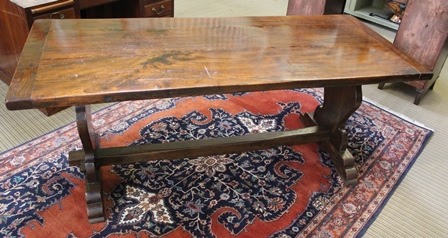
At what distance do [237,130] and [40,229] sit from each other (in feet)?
3.75

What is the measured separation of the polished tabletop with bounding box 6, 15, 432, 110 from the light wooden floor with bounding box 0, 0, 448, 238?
0.66 metres

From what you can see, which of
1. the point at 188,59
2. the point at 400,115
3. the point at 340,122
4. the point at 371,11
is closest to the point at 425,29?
the point at 400,115

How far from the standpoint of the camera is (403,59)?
1.64 meters

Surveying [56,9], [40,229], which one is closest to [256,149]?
[40,229]

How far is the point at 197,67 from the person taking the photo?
1.42 metres

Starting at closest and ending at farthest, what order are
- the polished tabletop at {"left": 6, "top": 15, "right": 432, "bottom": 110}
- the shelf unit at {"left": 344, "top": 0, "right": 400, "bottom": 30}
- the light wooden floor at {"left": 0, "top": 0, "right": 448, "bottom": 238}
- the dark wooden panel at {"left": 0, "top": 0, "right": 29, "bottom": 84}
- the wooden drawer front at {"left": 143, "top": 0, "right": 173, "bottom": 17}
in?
1. the polished tabletop at {"left": 6, "top": 15, "right": 432, "bottom": 110}
2. the light wooden floor at {"left": 0, "top": 0, "right": 448, "bottom": 238}
3. the dark wooden panel at {"left": 0, "top": 0, "right": 29, "bottom": 84}
4. the wooden drawer front at {"left": 143, "top": 0, "right": 173, "bottom": 17}
5. the shelf unit at {"left": 344, "top": 0, "right": 400, "bottom": 30}

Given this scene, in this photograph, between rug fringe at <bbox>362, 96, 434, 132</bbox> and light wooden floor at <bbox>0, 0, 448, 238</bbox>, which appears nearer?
light wooden floor at <bbox>0, 0, 448, 238</bbox>

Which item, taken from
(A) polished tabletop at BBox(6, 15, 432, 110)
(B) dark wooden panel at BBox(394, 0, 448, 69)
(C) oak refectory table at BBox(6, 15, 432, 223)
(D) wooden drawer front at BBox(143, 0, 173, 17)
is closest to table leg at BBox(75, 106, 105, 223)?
(C) oak refectory table at BBox(6, 15, 432, 223)

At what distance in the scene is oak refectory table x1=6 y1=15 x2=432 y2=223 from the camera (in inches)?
50.1

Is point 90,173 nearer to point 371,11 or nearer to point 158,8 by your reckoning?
point 158,8

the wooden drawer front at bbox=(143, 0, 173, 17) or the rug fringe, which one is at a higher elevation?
the wooden drawer front at bbox=(143, 0, 173, 17)

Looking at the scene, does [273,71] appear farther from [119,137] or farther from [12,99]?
[119,137]

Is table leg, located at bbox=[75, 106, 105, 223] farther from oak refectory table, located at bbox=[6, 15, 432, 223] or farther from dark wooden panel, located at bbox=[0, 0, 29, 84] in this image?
dark wooden panel, located at bbox=[0, 0, 29, 84]

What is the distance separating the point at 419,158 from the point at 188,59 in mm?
1493
